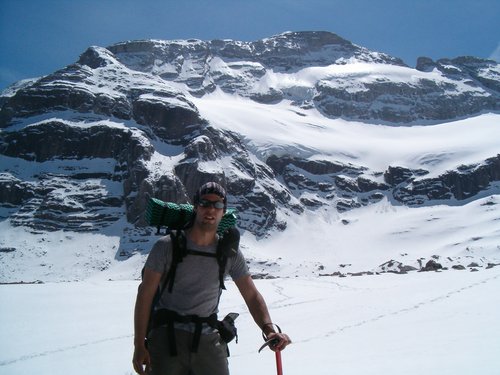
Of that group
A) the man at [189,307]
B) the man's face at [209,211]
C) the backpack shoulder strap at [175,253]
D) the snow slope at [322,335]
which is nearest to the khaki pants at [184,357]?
the man at [189,307]

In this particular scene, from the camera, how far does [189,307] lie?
4.23m

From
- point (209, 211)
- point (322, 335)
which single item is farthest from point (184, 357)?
point (322, 335)

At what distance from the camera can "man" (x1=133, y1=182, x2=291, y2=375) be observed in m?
4.04

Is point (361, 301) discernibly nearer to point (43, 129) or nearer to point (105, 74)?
point (43, 129)

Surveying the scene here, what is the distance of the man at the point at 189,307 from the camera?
13.3 ft

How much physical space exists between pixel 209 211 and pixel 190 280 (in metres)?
0.69

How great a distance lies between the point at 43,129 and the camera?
12962cm

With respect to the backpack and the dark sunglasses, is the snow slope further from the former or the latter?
the dark sunglasses

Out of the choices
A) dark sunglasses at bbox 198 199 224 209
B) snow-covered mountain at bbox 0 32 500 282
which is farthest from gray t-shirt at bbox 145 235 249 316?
snow-covered mountain at bbox 0 32 500 282

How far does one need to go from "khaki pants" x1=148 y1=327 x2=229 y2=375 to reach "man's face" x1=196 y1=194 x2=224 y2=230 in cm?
104

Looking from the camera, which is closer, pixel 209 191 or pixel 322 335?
pixel 209 191

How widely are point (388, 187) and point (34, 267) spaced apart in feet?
367

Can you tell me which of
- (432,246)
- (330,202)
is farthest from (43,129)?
(432,246)

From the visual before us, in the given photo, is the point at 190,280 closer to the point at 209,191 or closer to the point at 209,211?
the point at 209,211
